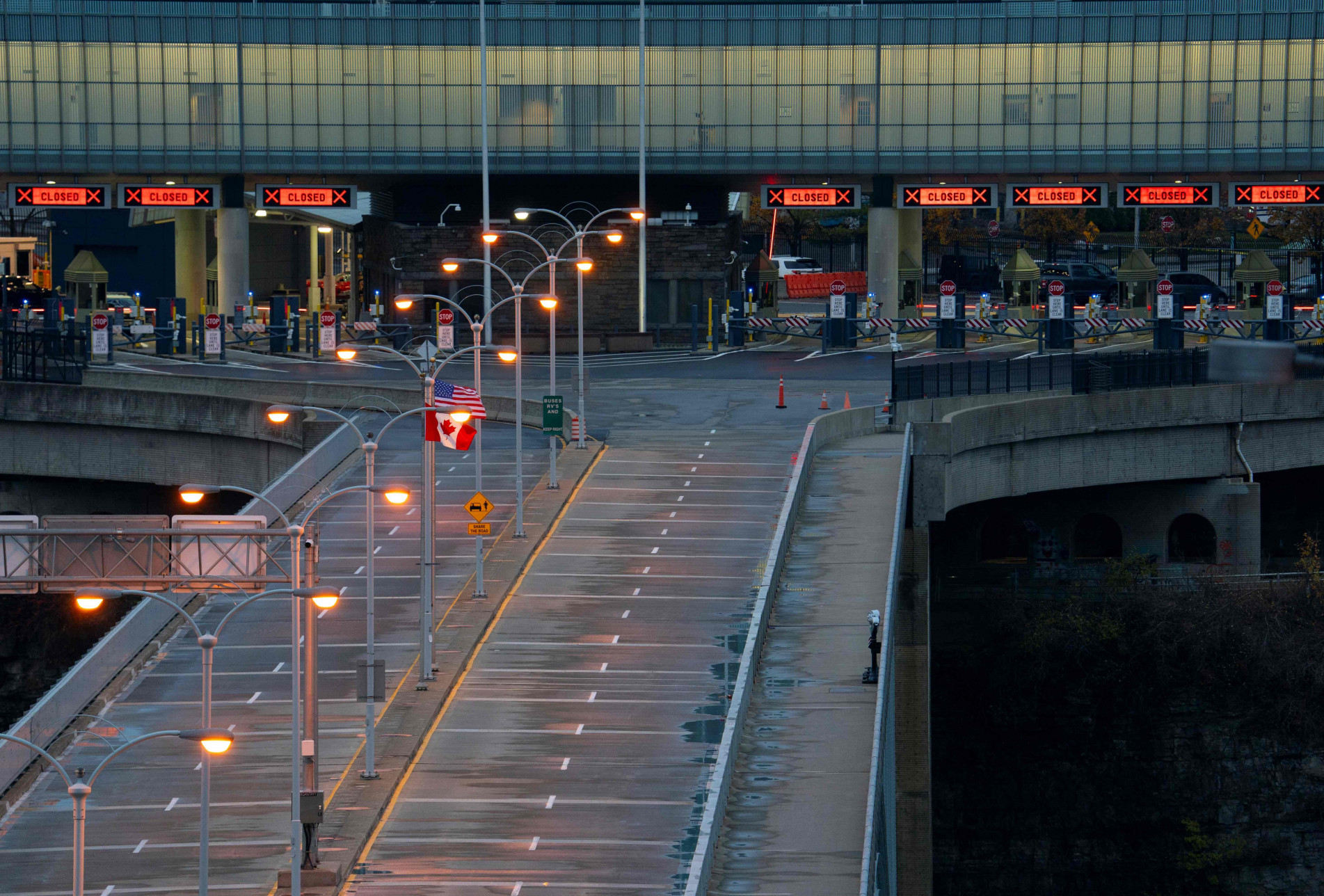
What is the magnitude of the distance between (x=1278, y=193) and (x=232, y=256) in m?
45.2

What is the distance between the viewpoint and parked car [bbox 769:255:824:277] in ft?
405

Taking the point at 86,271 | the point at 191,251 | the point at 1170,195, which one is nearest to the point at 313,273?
the point at 86,271

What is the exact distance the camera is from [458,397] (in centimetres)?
4622

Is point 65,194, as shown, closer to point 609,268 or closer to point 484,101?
point 484,101

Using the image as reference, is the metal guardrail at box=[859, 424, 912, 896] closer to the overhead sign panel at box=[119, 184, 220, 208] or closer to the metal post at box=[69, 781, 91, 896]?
the metal post at box=[69, 781, 91, 896]

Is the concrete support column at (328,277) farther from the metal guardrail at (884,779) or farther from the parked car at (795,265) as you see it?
the metal guardrail at (884,779)

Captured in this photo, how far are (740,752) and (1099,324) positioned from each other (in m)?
47.3

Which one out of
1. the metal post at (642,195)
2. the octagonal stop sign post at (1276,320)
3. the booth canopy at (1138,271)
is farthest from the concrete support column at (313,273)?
the octagonal stop sign post at (1276,320)

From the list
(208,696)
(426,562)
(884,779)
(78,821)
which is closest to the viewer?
(78,821)

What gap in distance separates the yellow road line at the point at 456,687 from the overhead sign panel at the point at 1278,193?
42.3 metres

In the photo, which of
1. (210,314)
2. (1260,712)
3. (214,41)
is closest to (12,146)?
(214,41)

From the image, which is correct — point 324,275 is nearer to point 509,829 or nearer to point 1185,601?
point 1185,601

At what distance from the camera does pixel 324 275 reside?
132 metres

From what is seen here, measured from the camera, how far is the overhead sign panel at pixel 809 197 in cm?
9175
